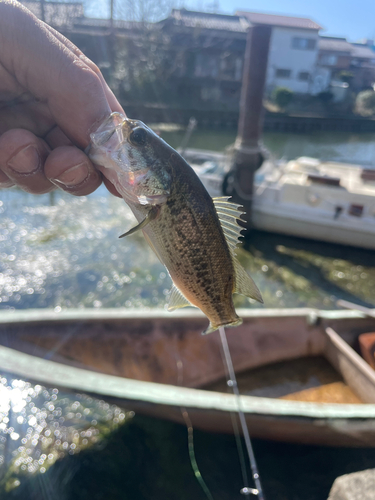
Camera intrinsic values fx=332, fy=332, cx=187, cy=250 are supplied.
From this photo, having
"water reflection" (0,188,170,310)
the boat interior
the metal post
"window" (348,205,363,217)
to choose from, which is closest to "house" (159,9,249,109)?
"water reflection" (0,188,170,310)

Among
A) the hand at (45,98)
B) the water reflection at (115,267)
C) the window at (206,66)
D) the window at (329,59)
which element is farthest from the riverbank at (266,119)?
the hand at (45,98)

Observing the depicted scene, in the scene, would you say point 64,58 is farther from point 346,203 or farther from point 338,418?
point 346,203

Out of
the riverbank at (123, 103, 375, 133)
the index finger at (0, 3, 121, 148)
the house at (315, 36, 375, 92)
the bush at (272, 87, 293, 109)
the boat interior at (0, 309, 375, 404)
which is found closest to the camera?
the index finger at (0, 3, 121, 148)

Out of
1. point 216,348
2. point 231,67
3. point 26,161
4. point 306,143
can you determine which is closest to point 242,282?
point 26,161

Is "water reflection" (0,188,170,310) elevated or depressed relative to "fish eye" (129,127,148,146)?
depressed

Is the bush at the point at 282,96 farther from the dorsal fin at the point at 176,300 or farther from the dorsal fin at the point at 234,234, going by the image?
the dorsal fin at the point at 176,300

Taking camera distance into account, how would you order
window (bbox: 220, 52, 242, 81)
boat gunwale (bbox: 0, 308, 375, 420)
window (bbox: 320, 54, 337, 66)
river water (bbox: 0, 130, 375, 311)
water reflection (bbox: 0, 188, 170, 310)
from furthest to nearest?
window (bbox: 320, 54, 337, 66), window (bbox: 220, 52, 242, 81), river water (bbox: 0, 130, 375, 311), water reflection (bbox: 0, 188, 170, 310), boat gunwale (bbox: 0, 308, 375, 420)

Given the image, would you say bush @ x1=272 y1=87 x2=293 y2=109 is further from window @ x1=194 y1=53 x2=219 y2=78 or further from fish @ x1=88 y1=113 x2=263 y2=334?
fish @ x1=88 y1=113 x2=263 y2=334
